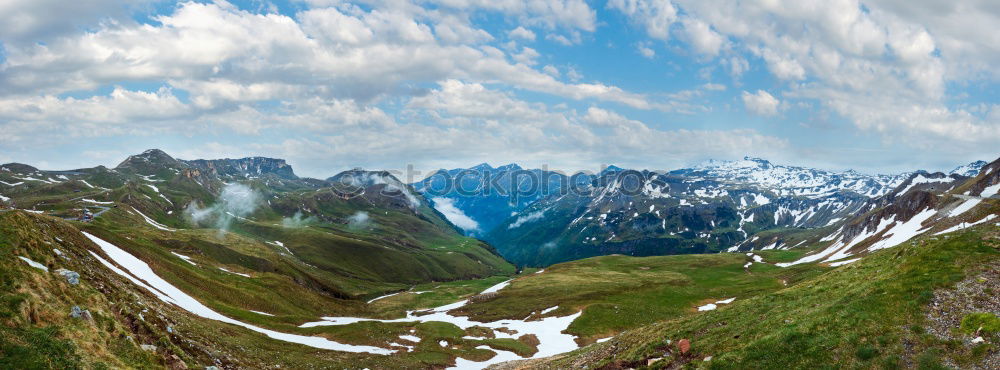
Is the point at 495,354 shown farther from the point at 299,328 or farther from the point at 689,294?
the point at 689,294

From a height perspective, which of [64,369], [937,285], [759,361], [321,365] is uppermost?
[937,285]

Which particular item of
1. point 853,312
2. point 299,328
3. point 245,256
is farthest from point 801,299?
point 245,256

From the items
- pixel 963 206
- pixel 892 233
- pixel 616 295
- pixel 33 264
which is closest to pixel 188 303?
pixel 33 264

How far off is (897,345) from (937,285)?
23.7ft

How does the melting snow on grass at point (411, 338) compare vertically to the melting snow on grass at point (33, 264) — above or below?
below

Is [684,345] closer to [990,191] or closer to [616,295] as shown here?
[616,295]

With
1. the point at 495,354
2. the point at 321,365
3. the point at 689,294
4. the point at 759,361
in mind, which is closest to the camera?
the point at 759,361

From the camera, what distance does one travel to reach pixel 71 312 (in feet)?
92.7

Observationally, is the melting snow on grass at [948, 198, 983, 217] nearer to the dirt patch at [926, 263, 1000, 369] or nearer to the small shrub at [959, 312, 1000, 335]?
the dirt patch at [926, 263, 1000, 369]

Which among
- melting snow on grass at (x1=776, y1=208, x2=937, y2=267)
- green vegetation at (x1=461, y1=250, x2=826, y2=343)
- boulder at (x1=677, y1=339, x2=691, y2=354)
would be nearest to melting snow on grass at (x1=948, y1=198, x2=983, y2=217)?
melting snow on grass at (x1=776, y1=208, x2=937, y2=267)

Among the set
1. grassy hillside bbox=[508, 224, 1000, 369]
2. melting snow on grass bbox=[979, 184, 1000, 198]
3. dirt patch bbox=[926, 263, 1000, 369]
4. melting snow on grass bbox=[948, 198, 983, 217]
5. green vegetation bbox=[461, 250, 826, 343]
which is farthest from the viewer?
melting snow on grass bbox=[979, 184, 1000, 198]

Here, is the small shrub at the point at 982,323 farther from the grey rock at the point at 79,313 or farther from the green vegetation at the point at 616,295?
the green vegetation at the point at 616,295

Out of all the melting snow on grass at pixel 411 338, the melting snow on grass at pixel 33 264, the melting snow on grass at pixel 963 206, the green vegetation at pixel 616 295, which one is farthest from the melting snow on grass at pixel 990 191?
the melting snow on grass at pixel 33 264

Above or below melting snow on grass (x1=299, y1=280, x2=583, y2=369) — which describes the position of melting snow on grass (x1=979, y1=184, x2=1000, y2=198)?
above
